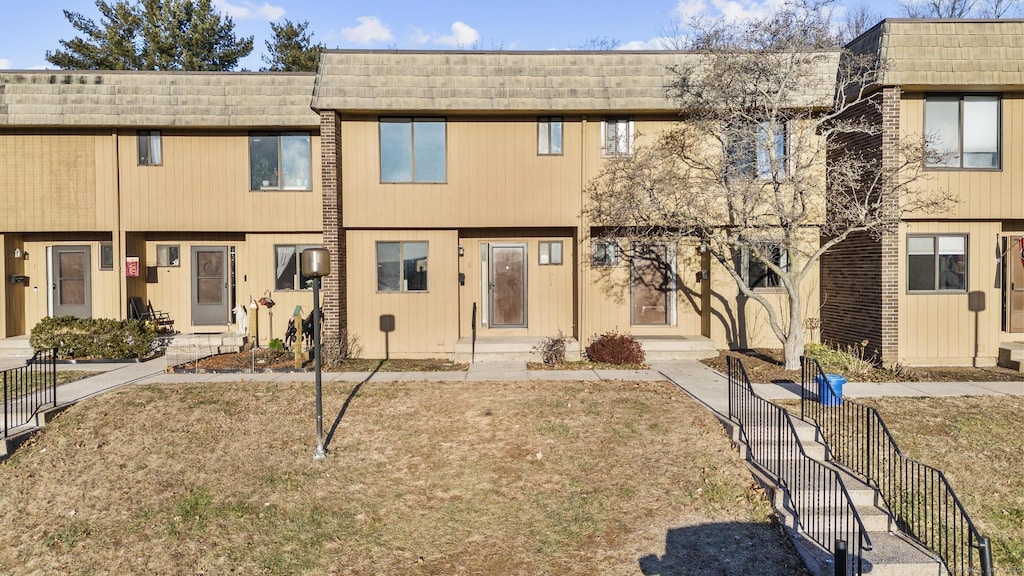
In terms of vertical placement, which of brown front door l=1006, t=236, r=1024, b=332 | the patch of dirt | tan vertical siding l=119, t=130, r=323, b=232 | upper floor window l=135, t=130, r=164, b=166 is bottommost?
the patch of dirt

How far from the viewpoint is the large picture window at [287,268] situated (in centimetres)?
1411

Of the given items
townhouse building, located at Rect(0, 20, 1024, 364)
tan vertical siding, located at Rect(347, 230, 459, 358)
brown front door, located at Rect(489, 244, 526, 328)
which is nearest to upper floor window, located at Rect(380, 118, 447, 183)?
townhouse building, located at Rect(0, 20, 1024, 364)

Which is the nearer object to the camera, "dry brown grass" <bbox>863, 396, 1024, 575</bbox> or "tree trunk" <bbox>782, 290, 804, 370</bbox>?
"dry brown grass" <bbox>863, 396, 1024, 575</bbox>

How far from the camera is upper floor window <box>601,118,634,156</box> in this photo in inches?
508

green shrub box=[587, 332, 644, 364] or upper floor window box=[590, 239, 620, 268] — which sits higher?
upper floor window box=[590, 239, 620, 268]

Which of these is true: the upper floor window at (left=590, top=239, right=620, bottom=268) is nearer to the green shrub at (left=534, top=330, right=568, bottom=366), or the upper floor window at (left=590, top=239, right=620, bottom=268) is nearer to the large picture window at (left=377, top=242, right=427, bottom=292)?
the green shrub at (left=534, top=330, right=568, bottom=366)

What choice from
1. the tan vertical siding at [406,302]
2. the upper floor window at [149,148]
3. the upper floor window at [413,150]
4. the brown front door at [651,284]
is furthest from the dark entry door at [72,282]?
the brown front door at [651,284]

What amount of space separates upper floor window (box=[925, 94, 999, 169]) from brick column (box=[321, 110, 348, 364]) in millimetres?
12284

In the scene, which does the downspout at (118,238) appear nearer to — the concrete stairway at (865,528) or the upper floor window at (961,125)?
the concrete stairway at (865,528)

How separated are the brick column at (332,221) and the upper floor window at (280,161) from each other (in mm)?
1493

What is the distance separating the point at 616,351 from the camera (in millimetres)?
11812

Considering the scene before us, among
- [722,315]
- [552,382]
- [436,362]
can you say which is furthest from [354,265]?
[722,315]

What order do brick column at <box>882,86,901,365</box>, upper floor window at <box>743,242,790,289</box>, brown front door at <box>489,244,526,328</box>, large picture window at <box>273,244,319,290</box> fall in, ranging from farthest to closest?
large picture window at <box>273,244,319,290</box>
brown front door at <box>489,244,526,328</box>
upper floor window at <box>743,242,790,289</box>
brick column at <box>882,86,901,365</box>

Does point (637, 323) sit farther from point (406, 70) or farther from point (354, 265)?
point (406, 70)
